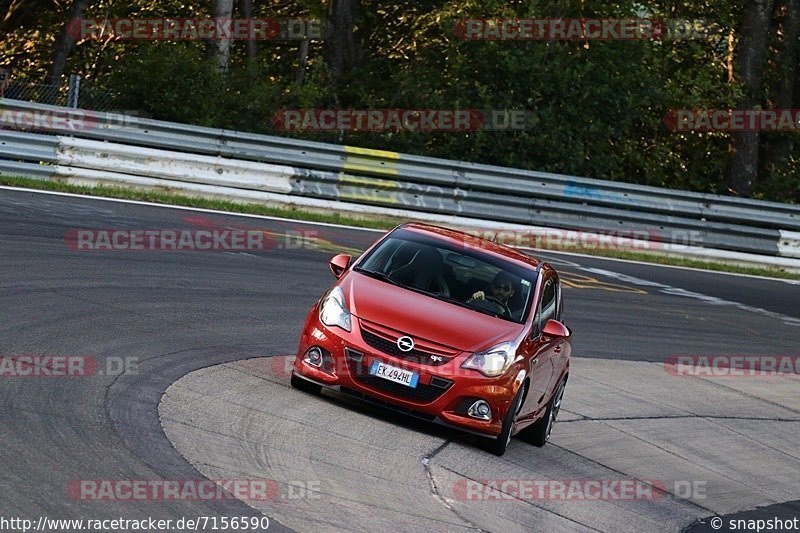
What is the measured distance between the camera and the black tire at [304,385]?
10336 millimetres

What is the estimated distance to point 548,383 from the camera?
35.8 feet

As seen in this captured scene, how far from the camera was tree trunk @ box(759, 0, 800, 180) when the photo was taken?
3102 cm

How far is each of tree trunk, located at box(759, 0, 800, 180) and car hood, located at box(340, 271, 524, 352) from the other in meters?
22.2

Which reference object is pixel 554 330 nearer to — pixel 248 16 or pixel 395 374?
pixel 395 374

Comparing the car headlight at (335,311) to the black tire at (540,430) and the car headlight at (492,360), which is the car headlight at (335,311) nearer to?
the car headlight at (492,360)

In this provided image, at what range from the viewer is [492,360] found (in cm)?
986

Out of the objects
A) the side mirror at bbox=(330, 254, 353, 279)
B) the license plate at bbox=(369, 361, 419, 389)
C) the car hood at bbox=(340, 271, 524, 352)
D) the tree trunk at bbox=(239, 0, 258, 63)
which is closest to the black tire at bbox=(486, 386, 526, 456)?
A: the car hood at bbox=(340, 271, 524, 352)

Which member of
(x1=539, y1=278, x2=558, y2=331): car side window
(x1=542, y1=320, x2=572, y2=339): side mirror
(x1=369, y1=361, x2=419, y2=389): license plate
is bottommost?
(x1=369, y1=361, x2=419, y2=389): license plate

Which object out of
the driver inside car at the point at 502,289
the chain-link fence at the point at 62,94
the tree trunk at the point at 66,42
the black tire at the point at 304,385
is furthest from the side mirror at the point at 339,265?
the tree trunk at the point at 66,42

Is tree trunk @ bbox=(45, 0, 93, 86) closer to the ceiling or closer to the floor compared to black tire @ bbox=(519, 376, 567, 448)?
closer to the ceiling

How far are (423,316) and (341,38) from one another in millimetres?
20316

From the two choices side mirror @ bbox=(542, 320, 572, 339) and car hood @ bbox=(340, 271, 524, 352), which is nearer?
car hood @ bbox=(340, 271, 524, 352)

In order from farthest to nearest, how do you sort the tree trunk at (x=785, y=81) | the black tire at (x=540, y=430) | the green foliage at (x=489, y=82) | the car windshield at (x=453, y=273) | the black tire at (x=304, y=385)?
the tree trunk at (x=785, y=81)
the green foliage at (x=489, y=82)
the black tire at (x=540, y=430)
the car windshield at (x=453, y=273)
the black tire at (x=304, y=385)

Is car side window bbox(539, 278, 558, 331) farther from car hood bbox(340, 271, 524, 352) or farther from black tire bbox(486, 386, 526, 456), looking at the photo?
black tire bbox(486, 386, 526, 456)
